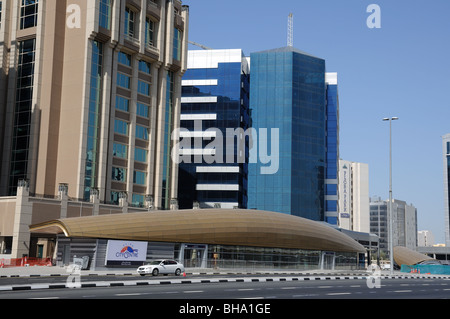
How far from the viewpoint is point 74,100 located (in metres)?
76.9

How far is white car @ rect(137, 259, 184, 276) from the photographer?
1938 inches

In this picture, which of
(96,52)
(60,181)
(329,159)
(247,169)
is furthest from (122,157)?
(329,159)

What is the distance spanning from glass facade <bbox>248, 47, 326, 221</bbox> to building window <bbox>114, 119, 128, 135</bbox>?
159 ft

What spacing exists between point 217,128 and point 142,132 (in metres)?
39.2

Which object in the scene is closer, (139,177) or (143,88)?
(139,177)

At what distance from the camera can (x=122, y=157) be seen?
270 ft

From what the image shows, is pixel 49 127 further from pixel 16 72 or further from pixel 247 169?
pixel 247 169

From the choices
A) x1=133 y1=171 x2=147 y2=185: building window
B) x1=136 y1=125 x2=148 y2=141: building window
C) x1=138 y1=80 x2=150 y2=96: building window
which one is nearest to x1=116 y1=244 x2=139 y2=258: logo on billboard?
x1=133 y1=171 x2=147 y2=185: building window

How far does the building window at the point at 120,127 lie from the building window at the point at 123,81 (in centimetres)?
533

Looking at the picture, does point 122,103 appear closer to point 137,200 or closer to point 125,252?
point 137,200

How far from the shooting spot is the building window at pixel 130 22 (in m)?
83.8

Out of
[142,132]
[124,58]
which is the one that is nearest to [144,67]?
[124,58]

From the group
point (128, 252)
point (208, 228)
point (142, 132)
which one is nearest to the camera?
point (128, 252)
